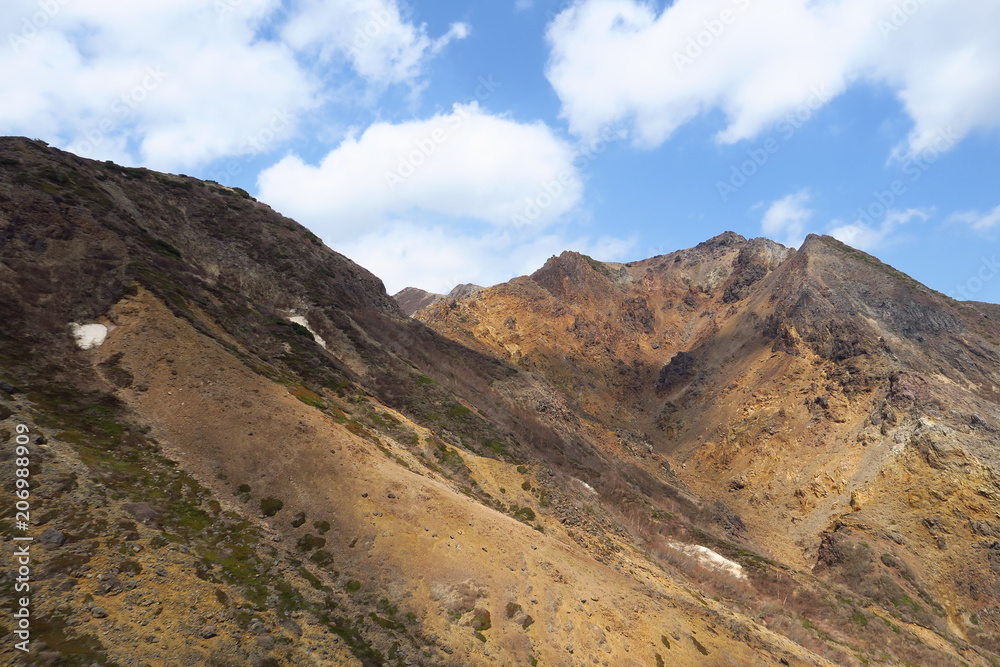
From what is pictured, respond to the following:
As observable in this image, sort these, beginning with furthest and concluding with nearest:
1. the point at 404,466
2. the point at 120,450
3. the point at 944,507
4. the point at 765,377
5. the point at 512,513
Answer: the point at 765,377 < the point at 944,507 < the point at 512,513 < the point at 404,466 < the point at 120,450

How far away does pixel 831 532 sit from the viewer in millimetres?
42156

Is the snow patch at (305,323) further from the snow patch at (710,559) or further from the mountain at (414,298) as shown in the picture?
the mountain at (414,298)

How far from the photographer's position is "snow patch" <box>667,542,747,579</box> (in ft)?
111

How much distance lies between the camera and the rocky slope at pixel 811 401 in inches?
1462

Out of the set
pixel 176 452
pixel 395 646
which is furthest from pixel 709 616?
pixel 176 452

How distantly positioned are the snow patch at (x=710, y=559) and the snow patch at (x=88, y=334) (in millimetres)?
37194

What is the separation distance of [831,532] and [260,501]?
4822 centimetres

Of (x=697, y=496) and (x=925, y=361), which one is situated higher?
(x=925, y=361)

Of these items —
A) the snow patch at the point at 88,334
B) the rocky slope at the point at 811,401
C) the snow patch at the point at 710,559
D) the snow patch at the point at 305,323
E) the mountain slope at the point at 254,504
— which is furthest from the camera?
the snow patch at the point at 305,323

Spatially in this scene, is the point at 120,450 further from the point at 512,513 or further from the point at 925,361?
the point at 925,361

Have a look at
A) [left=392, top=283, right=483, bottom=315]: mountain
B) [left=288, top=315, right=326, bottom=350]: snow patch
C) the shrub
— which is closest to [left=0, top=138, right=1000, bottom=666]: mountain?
the shrub

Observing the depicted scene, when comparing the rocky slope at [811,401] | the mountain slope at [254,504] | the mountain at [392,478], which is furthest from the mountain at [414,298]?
the mountain slope at [254,504]

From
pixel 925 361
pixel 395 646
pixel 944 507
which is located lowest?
pixel 395 646
